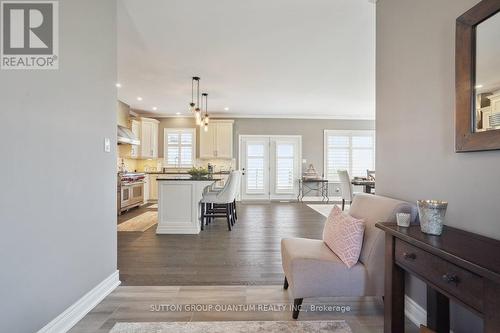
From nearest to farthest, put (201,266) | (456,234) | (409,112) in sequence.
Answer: (456,234), (409,112), (201,266)

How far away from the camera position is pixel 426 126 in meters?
1.69

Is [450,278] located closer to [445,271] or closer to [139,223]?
[445,271]

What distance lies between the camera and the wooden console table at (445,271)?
0.84 meters

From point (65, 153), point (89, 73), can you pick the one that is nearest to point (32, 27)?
point (89, 73)

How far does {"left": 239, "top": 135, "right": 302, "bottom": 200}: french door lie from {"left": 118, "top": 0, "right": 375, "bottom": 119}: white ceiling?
190 centimetres

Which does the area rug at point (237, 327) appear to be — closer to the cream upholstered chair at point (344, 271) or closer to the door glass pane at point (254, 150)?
the cream upholstered chair at point (344, 271)

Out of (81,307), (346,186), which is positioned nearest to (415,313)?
(81,307)

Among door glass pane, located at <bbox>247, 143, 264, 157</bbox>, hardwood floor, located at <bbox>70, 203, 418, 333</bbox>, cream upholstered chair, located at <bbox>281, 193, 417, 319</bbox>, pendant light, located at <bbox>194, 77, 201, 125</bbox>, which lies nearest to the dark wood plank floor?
hardwood floor, located at <bbox>70, 203, 418, 333</bbox>

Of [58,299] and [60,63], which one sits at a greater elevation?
[60,63]

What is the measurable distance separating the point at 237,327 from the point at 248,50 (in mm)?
3266

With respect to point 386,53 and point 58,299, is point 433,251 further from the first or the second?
point 58,299

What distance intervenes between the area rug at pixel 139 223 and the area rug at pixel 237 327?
2.71 meters

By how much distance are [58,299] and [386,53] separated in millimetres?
3142

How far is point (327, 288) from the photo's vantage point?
66.8 inches
